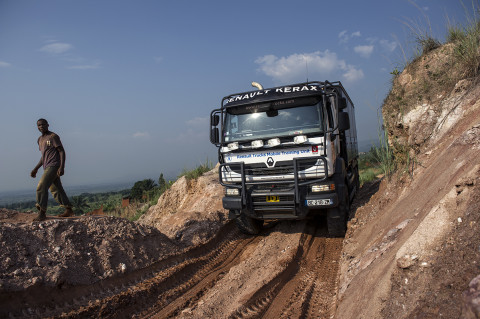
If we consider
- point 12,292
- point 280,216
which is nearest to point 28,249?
point 12,292

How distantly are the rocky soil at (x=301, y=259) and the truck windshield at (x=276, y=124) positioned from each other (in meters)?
1.94

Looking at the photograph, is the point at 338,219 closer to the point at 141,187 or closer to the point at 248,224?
the point at 248,224

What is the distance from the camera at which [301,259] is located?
5.70 meters

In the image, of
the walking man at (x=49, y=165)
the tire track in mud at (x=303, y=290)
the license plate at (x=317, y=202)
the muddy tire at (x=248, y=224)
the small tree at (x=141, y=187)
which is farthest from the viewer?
the small tree at (x=141, y=187)

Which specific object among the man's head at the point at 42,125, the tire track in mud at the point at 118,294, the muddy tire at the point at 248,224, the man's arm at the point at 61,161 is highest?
the man's head at the point at 42,125

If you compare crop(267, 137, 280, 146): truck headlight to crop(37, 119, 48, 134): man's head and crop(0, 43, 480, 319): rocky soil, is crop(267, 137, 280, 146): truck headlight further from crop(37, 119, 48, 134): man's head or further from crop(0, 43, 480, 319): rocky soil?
crop(37, 119, 48, 134): man's head

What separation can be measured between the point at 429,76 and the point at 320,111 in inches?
114

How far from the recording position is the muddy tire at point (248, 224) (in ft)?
22.5

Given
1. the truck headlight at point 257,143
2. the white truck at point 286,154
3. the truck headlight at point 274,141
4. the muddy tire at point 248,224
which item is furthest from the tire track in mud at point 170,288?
the truck headlight at point 274,141

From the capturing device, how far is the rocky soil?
2.63m

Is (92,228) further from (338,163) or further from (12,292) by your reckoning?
(338,163)

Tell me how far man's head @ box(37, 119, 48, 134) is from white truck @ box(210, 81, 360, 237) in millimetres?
3309

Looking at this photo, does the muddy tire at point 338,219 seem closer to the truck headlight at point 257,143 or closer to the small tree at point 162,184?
the truck headlight at point 257,143

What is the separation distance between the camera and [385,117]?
788 centimetres
